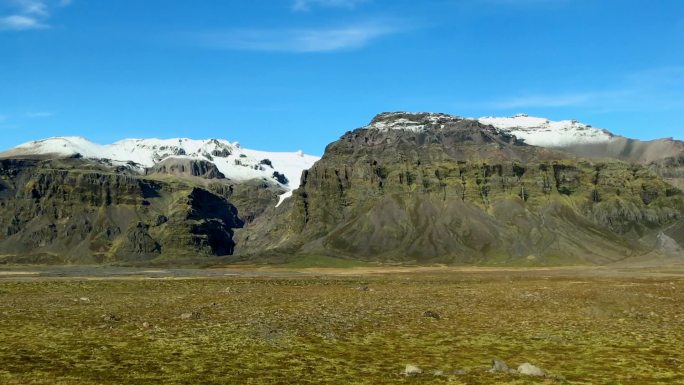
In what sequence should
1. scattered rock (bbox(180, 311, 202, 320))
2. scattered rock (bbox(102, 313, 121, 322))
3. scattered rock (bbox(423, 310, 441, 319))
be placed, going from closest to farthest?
scattered rock (bbox(102, 313, 121, 322))
scattered rock (bbox(180, 311, 202, 320))
scattered rock (bbox(423, 310, 441, 319))

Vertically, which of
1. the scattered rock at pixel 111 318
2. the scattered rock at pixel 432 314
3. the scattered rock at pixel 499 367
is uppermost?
the scattered rock at pixel 499 367

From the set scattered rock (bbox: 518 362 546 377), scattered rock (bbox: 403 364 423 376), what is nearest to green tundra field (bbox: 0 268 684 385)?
scattered rock (bbox: 403 364 423 376)

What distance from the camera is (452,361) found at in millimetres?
29469

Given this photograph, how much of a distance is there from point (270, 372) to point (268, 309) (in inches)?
1076

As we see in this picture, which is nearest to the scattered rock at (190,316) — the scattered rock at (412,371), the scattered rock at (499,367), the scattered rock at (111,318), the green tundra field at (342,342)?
the green tundra field at (342,342)

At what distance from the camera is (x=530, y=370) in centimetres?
2602

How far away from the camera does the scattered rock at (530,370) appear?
25.8 m

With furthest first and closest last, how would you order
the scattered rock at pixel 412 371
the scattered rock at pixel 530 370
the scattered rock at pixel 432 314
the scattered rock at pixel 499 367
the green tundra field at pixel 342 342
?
the scattered rock at pixel 432 314, the scattered rock at pixel 499 367, the scattered rock at pixel 412 371, the green tundra field at pixel 342 342, the scattered rock at pixel 530 370

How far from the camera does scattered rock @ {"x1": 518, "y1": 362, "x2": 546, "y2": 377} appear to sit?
2577 cm

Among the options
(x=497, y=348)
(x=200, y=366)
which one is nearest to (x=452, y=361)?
(x=497, y=348)

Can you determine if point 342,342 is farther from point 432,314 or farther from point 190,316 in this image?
point 190,316

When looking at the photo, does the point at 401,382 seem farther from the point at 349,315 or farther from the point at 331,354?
the point at 349,315

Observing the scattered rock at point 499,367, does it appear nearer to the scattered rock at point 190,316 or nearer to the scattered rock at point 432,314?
the scattered rock at point 432,314

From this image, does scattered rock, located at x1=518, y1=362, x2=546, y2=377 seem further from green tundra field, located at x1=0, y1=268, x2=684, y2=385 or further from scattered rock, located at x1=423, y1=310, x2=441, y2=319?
scattered rock, located at x1=423, y1=310, x2=441, y2=319
